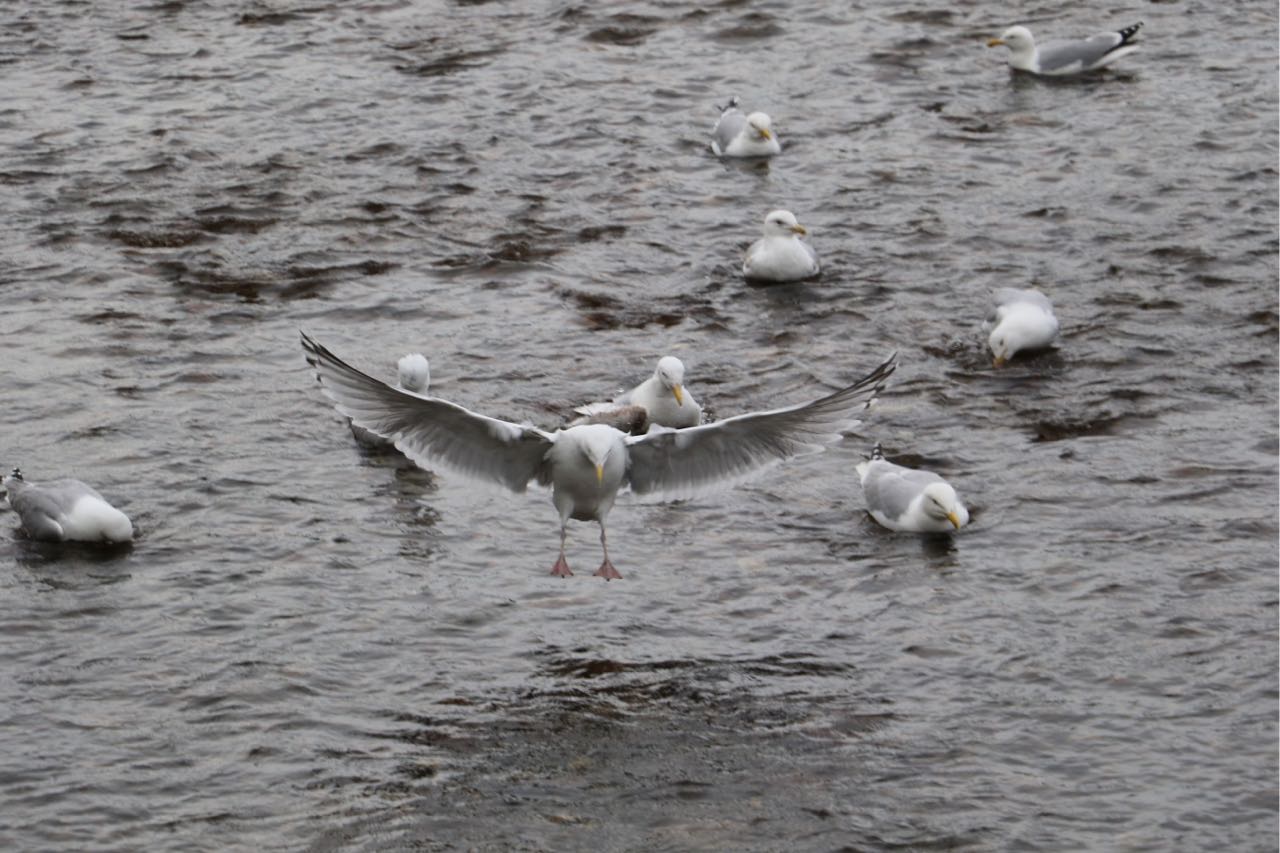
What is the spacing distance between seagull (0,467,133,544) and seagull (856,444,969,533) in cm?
393

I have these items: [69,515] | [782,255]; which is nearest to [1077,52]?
[782,255]

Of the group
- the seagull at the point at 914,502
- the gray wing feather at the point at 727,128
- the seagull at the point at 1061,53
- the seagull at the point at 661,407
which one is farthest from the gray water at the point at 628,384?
the seagull at the point at 661,407

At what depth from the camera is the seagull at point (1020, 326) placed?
12.4m

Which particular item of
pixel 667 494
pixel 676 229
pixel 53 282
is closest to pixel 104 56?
pixel 53 282

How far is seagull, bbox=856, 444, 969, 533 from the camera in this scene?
33.8ft

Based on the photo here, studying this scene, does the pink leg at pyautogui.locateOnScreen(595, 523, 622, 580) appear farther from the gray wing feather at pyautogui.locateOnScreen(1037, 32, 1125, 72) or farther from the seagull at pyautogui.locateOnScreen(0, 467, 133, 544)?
the gray wing feather at pyautogui.locateOnScreen(1037, 32, 1125, 72)

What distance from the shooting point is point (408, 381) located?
1184cm

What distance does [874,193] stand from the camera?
618 inches

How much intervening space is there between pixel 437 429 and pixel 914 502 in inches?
98.2

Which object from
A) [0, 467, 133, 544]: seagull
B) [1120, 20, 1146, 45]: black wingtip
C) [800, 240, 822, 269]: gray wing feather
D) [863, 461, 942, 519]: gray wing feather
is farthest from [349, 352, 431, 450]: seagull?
[1120, 20, 1146, 45]: black wingtip

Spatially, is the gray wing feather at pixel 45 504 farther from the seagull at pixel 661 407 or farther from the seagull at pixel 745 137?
the seagull at pixel 745 137

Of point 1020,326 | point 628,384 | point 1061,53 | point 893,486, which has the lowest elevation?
point 628,384

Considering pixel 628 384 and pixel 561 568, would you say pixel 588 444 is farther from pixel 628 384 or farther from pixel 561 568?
pixel 628 384

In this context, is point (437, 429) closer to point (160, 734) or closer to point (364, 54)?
point (160, 734)
